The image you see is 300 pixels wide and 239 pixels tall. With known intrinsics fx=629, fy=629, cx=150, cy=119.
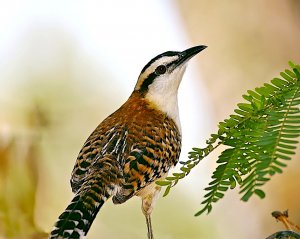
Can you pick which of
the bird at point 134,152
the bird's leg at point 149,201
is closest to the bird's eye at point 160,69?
the bird at point 134,152

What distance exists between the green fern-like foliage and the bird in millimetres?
241

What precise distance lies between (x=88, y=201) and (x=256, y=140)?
0.36 m

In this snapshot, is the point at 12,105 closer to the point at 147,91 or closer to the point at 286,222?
the point at 147,91

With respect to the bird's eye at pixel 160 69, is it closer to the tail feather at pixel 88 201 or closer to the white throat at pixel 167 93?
the white throat at pixel 167 93

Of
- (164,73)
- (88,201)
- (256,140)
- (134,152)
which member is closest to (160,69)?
(164,73)

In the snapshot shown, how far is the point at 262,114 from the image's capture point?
0.82 m

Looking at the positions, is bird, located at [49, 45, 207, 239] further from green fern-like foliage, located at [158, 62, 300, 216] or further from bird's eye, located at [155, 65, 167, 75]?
green fern-like foliage, located at [158, 62, 300, 216]

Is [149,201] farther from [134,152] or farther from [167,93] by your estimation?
[167,93]

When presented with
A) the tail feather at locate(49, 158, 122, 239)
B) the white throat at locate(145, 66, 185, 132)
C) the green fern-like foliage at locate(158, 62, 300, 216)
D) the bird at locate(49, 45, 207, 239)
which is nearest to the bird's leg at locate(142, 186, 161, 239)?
the bird at locate(49, 45, 207, 239)

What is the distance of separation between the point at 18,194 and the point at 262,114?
33.6 inches

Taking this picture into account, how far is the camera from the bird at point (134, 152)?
40.1 inches

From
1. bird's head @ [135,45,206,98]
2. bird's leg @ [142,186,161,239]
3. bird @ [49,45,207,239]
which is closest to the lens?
bird @ [49,45,207,239]

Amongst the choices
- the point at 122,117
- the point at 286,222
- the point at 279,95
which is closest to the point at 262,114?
the point at 279,95

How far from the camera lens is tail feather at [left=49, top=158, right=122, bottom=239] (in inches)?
36.1
